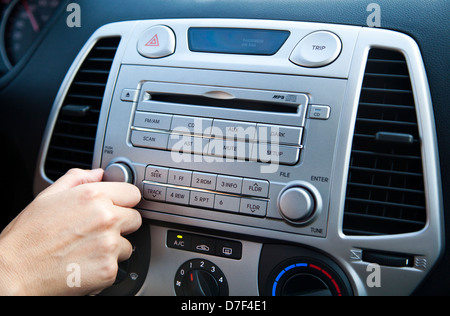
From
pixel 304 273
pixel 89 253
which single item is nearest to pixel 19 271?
pixel 89 253

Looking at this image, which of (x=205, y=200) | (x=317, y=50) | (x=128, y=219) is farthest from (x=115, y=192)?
(x=317, y=50)

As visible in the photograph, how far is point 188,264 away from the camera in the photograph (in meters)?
1.07

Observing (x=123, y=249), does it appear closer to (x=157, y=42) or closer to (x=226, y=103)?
(x=226, y=103)

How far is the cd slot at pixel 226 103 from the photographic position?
3.26 feet

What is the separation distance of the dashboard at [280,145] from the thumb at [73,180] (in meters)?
Result: 0.03

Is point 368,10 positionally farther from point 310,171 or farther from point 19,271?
point 19,271

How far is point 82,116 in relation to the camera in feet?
3.95

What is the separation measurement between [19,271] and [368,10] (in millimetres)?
994

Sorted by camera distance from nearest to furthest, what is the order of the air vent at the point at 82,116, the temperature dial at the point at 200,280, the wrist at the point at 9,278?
the wrist at the point at 9,278, the temperature dial at the point at 200,280, the air vent at the point at 82,116

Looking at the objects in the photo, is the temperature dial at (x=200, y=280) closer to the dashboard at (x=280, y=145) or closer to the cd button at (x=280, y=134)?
the dashboard at (x=280, y=145)

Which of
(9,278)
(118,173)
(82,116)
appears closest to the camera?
(9,278)

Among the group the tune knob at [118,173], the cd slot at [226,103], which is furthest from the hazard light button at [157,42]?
the tune knob at [118,173]

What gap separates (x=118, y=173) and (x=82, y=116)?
257mm

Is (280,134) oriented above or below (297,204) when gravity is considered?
above
